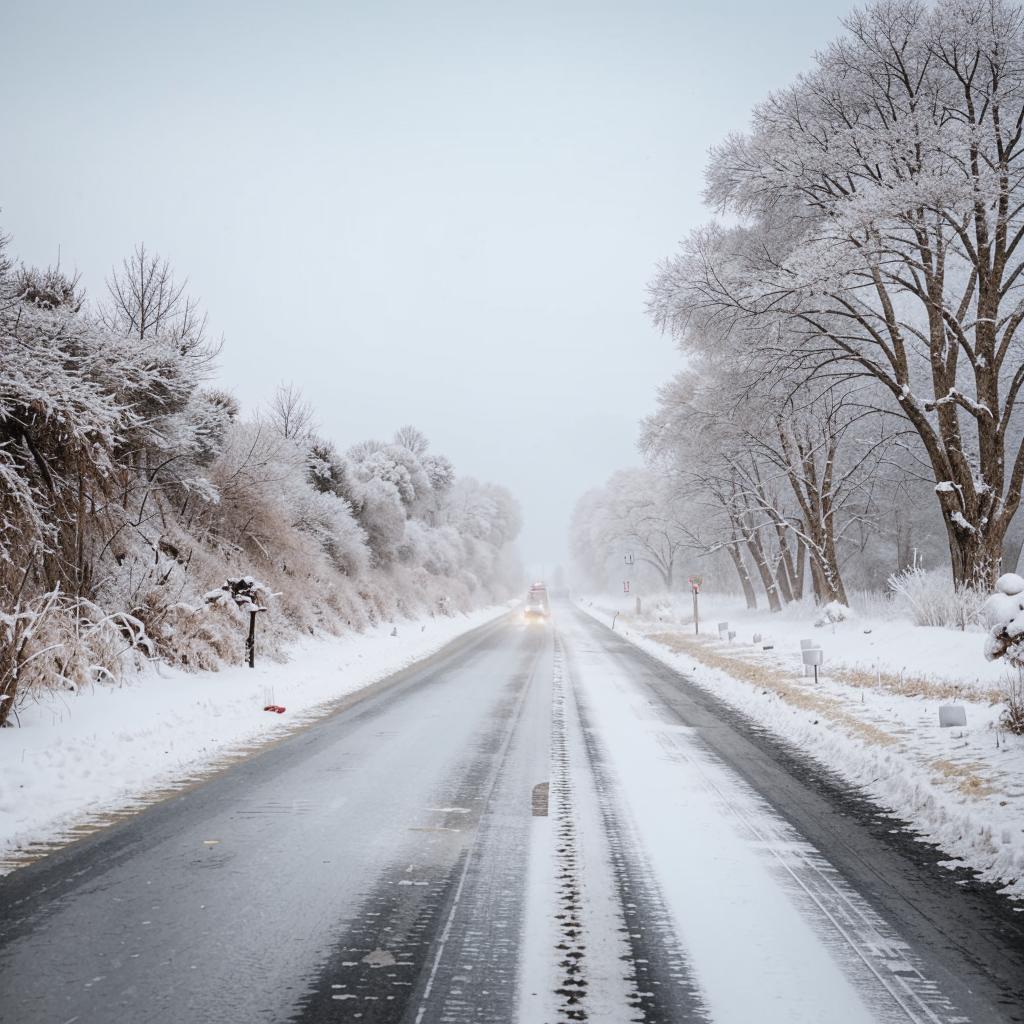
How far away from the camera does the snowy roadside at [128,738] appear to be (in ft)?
18.6

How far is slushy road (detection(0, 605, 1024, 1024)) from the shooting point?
2.94m

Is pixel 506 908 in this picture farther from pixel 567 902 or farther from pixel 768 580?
pixel 768 580

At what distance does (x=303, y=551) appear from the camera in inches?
895

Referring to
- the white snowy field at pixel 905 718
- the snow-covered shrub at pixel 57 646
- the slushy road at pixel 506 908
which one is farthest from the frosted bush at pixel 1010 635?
the snow-covered shrub at pixel 57 646

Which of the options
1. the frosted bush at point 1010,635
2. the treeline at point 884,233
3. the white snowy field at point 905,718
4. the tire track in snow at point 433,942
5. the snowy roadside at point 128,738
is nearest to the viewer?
the tire track in snow at point 433,942

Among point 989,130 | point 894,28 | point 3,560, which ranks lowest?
point 3,560

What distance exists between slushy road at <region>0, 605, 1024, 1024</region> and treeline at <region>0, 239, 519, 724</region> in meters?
4.46

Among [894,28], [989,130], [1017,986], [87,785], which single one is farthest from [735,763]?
[894,28]

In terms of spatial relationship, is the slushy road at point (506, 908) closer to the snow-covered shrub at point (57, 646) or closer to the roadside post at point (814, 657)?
the snow-covered shrub at point (57, 646)

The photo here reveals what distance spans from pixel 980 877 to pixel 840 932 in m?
1.51

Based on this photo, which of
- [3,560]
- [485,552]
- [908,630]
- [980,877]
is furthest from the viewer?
[485,552]

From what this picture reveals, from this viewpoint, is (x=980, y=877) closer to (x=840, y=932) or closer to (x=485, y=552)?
(x=840, y=932)

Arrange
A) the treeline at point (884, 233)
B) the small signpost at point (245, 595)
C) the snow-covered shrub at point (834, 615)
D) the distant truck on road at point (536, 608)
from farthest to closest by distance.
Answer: the distant truck on road at point (536, 608) → the snow-covered shrub at point (834, 615) → the small signpost at point (245, 595) → the treeline at point (884, 233)

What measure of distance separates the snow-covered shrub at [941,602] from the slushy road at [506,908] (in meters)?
9.11
